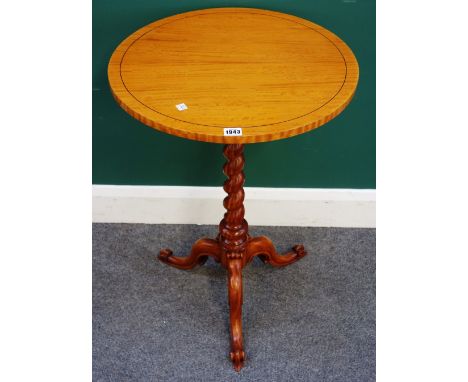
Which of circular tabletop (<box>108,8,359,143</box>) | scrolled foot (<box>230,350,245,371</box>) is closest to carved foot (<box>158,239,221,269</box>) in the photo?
scrolled foot (<box>230,350,245,371</box>)

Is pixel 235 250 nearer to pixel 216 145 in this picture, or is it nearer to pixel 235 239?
pixel 235 239

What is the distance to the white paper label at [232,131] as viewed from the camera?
2133 mm

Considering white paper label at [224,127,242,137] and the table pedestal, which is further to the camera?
the table pedestal

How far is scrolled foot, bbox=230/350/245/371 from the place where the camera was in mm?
2658

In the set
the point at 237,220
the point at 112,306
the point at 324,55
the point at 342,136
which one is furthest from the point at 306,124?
the point at 112,306

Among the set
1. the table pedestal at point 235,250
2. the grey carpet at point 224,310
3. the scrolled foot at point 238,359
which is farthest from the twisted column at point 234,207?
the scrolled foot at point 238,359

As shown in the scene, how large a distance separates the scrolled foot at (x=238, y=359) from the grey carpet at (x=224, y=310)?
2 centimetres

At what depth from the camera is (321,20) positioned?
9.46 ft

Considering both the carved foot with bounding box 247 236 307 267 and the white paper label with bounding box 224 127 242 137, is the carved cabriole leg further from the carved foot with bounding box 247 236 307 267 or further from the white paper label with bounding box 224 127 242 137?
the white paper label with bounding box 224 127 242 137

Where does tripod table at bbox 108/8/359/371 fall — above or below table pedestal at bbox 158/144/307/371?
above

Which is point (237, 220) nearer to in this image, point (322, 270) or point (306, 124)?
point (322, 270)

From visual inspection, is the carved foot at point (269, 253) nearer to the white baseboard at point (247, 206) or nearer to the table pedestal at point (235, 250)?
the table pedestal at point (235, 250)

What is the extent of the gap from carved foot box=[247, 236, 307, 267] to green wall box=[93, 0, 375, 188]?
0.31 meters

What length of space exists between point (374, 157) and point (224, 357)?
1074 millimetres
